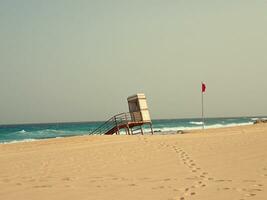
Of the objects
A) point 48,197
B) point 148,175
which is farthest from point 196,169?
point 48,197

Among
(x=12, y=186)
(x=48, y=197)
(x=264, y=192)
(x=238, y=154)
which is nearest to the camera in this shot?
(x=264, y=192)

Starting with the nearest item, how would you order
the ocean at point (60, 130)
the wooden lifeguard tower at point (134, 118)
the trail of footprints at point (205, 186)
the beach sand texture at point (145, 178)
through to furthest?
the trail of footprints at point (205, 186), the beach sand texture at point (145, 178), the wooden lifeguard tower at point (134, 118), the ocean at point (60, 130)

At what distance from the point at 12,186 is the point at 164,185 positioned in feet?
10.4

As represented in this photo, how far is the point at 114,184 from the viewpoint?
712 cm

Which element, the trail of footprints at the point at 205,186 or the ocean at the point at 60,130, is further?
the ocean at the point at 60,130

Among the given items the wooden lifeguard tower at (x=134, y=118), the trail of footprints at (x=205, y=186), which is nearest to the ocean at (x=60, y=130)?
the wooden lifeguard tower at (x=134, y=118)

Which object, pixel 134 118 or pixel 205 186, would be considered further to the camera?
pixel 134 118

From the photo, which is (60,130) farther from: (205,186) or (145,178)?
(205,186)

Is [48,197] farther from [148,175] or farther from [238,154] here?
[238,154]

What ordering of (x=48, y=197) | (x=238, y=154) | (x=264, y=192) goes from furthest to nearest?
1. (x=238, y=154)
2. (x=48, y=197)
3. (x=264, y=192)

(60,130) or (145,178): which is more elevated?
(145,178)

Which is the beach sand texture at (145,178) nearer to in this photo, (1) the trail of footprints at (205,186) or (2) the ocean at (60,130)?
(1) the trail of footprints at (205,186)

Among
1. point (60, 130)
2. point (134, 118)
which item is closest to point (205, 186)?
point (134, 118)

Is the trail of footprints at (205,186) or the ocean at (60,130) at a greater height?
the trail of footprints at (205,186)
